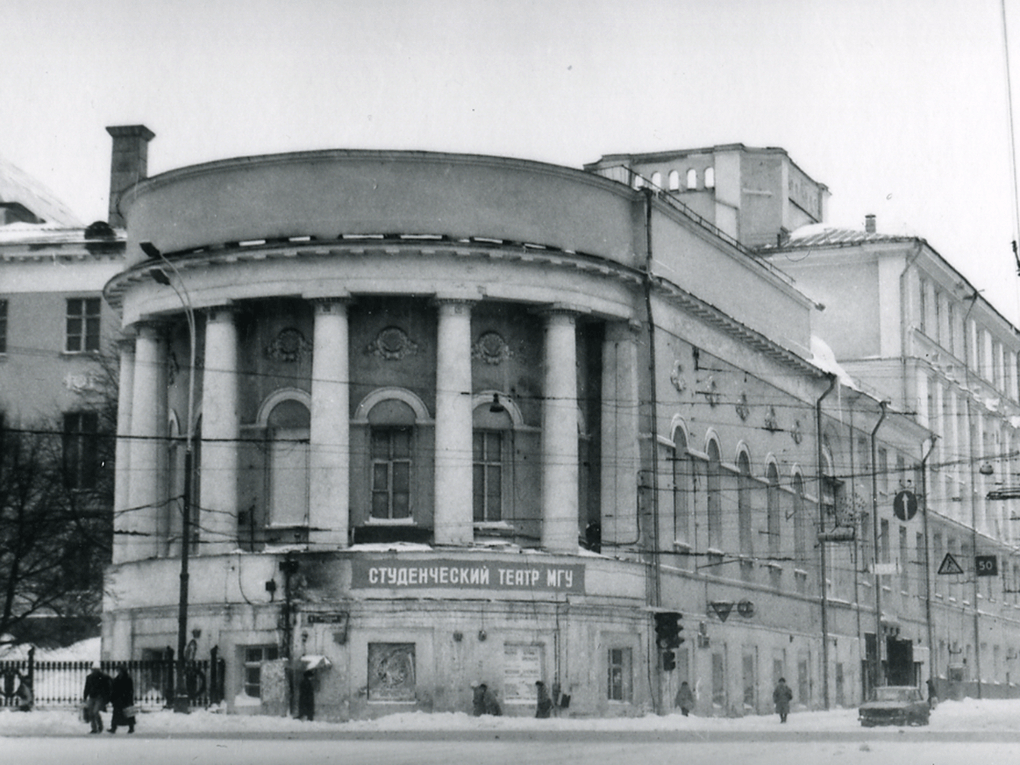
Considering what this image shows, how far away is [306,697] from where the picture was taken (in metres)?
42.9

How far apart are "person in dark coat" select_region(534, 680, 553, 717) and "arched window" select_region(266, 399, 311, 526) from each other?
697cm

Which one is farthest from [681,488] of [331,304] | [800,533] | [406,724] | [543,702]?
[406,724]

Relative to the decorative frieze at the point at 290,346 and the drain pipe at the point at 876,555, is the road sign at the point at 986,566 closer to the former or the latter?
the drain pipe at the point at 876,555

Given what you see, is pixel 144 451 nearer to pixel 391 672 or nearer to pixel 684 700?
pixel 391 672

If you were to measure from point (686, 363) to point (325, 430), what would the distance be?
12.3 metres

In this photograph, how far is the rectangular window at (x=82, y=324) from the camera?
63094 mm

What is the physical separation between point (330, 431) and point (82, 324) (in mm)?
20838

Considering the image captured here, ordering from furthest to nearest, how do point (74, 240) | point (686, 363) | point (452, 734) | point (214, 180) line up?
point (74, 240)
point (686, 363)
point (214, 180)
point (452, 734)

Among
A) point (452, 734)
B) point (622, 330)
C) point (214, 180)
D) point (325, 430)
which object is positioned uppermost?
point (214, 180)

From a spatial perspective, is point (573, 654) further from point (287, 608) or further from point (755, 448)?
point (755, 448)

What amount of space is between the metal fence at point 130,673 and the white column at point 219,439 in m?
3.12

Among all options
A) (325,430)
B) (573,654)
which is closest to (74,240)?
(325,430)

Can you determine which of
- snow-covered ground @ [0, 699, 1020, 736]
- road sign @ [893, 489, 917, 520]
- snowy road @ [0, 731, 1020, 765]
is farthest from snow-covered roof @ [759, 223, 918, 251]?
snowy road @ [0, 731, 1020, 765]

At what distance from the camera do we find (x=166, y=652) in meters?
45.6
